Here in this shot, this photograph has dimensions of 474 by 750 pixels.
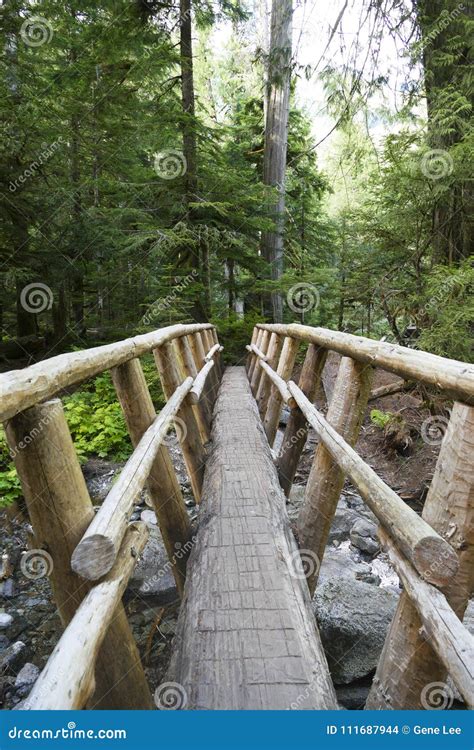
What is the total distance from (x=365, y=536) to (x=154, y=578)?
7.12 ft

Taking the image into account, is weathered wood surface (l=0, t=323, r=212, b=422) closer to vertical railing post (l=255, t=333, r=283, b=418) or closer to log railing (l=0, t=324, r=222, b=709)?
log railing (l=0, t=324, r=222, b=709)

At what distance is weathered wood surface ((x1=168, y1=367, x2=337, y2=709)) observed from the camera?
58.6 inches

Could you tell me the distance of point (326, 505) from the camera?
105 inches

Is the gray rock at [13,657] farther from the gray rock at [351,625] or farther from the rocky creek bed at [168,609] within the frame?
the gray rock at [351,625]

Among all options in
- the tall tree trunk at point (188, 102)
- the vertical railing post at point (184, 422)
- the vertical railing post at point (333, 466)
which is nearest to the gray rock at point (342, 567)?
the vertical railing post at point (333, 466)

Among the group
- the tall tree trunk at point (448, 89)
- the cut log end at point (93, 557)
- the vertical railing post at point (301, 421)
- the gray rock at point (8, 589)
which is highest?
the tall tree trunk at point (448, 89)

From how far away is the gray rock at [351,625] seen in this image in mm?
2705

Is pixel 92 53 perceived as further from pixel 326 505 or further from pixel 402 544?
pixel 402 544

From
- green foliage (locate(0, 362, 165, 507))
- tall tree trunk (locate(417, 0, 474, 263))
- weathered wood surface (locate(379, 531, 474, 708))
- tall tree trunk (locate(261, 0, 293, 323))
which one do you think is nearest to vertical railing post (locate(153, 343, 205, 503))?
weathered wood surface (locate(379, 531, 474, 708))

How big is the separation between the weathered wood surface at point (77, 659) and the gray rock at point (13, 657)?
8.65 feet

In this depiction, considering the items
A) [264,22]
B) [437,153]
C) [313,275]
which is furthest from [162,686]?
[264,22]

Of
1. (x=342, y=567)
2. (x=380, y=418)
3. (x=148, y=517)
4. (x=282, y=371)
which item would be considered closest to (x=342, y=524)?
(x=342, y=567)

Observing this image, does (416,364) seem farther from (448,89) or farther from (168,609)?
(448,89)

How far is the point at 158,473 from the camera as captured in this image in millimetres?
2758
